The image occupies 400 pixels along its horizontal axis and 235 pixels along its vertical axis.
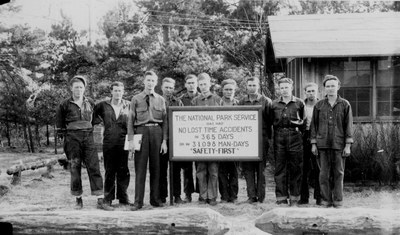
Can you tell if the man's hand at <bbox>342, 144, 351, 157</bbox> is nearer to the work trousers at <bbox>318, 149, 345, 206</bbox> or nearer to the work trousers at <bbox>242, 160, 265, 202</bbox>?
the work trousers at <bbox>318, 149, 345, 206</bbox>

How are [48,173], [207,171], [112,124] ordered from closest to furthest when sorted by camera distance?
1. [112,124]
2. [207,171]
3. [48,173]

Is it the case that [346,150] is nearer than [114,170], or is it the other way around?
[346,150]

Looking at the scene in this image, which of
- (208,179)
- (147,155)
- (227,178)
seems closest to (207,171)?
(208,179)

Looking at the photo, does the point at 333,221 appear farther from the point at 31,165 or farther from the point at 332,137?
the point at 31,165

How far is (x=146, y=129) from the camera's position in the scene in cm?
698

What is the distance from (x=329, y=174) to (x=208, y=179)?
5.93 feet

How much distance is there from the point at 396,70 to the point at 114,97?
654cm

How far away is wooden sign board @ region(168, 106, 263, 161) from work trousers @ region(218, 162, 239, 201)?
0.37 m

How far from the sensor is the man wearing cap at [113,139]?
23.6ft

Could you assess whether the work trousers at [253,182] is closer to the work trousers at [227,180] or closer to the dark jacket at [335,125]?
the work trousers at [227,180]

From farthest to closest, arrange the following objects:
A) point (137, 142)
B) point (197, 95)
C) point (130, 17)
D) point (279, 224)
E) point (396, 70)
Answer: point (130, 17) < point (396, 70) < point (197, 95) < point (137, 142) < point (279, 224)

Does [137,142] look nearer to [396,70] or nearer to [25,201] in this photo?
[25,201]

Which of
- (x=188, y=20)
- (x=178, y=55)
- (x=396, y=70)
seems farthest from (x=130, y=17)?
(x=396, y=70)

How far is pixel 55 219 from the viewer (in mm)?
5180
